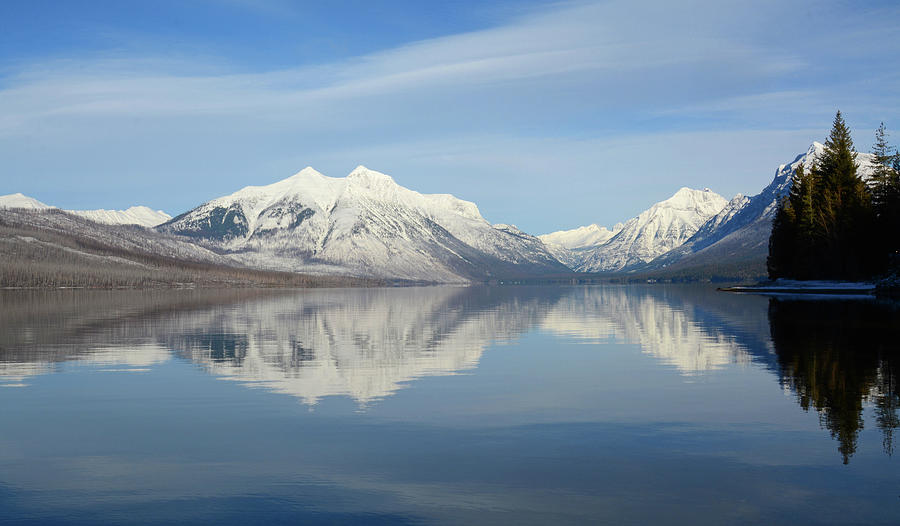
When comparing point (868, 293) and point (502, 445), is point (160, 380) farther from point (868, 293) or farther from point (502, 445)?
point (868, 293)

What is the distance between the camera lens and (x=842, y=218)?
439ft

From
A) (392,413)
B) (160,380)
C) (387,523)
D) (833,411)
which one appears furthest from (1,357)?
(833,411)

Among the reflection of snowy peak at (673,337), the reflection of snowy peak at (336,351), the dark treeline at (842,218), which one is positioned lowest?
the reflection of snowy peak at (673,337)

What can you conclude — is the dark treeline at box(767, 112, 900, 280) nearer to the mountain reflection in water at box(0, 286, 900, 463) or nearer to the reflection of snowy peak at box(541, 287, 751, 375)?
the mountain reflection in water at box(0, 286, 900, 463)

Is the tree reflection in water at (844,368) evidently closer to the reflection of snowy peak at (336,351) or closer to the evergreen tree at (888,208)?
the reflection of snowy peak at (336,351)

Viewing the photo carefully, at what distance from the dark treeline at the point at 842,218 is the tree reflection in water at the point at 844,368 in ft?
209

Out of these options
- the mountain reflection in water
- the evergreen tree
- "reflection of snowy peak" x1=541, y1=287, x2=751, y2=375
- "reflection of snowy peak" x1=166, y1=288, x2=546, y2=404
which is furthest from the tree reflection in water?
the evergreen tree

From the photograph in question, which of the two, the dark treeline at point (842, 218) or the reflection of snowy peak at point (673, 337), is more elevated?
the dark treeline at point (842, 218)

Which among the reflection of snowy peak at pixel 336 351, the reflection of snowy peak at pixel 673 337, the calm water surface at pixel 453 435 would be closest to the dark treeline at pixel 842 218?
the reflection of snowy peak at pixel 673 337

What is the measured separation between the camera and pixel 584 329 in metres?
68.9

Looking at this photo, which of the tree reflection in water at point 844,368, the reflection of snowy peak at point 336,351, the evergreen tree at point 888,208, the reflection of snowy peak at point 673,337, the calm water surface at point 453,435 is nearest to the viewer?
the calm water surface at point 453,435

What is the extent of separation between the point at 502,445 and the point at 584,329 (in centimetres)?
4787

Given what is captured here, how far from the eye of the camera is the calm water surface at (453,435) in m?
16.5

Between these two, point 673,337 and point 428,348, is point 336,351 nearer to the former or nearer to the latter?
point 428,348
